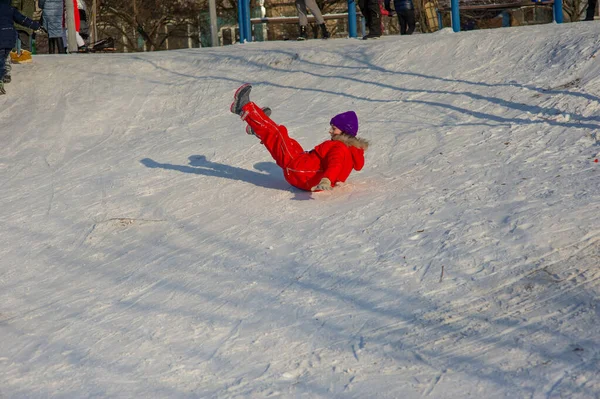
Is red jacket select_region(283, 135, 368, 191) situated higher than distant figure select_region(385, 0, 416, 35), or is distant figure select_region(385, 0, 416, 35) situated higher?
distant figure select_region(385, 0, 416, 35)

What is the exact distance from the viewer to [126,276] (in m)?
5.51

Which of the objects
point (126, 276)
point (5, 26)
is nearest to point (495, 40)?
point (126, 276)

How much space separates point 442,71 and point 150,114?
368 centimetres

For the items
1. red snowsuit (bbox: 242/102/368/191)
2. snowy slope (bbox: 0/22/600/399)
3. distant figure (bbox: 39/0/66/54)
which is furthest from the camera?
distant figure (bbox: 39/0/66/54)

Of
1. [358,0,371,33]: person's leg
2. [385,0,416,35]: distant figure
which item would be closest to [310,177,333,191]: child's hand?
[358,0,371,33]: person's leg

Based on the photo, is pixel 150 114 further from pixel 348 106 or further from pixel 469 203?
pixel 469 203

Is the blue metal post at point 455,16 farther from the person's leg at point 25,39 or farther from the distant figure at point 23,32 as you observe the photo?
the person's leg at point 25,39

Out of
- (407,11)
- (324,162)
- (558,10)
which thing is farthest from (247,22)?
(324,162)

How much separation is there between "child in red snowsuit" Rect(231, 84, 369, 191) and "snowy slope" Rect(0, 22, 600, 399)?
0.19 meters

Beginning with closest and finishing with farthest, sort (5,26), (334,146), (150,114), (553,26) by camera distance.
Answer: (334,146) → (553,26) → (150,114) → (5,26)

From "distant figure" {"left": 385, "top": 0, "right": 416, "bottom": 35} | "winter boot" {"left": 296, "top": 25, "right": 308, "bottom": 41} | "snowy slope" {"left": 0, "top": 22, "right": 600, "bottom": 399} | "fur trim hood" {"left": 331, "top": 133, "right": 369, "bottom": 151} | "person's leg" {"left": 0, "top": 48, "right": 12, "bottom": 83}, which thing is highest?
"distant figure" {"left": 385, "top": 0, "right": 416, "bottom": 35}

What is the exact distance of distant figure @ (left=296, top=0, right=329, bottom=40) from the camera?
43.8ft

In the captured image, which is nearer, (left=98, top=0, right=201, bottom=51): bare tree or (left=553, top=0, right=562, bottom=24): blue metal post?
(left=553, top=0, right=562, bottom=24): blue metal post

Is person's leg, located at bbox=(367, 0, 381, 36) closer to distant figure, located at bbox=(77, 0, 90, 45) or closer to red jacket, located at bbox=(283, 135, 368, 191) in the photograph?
distant figure, located at bbox=(77, 0, 90, 45)
